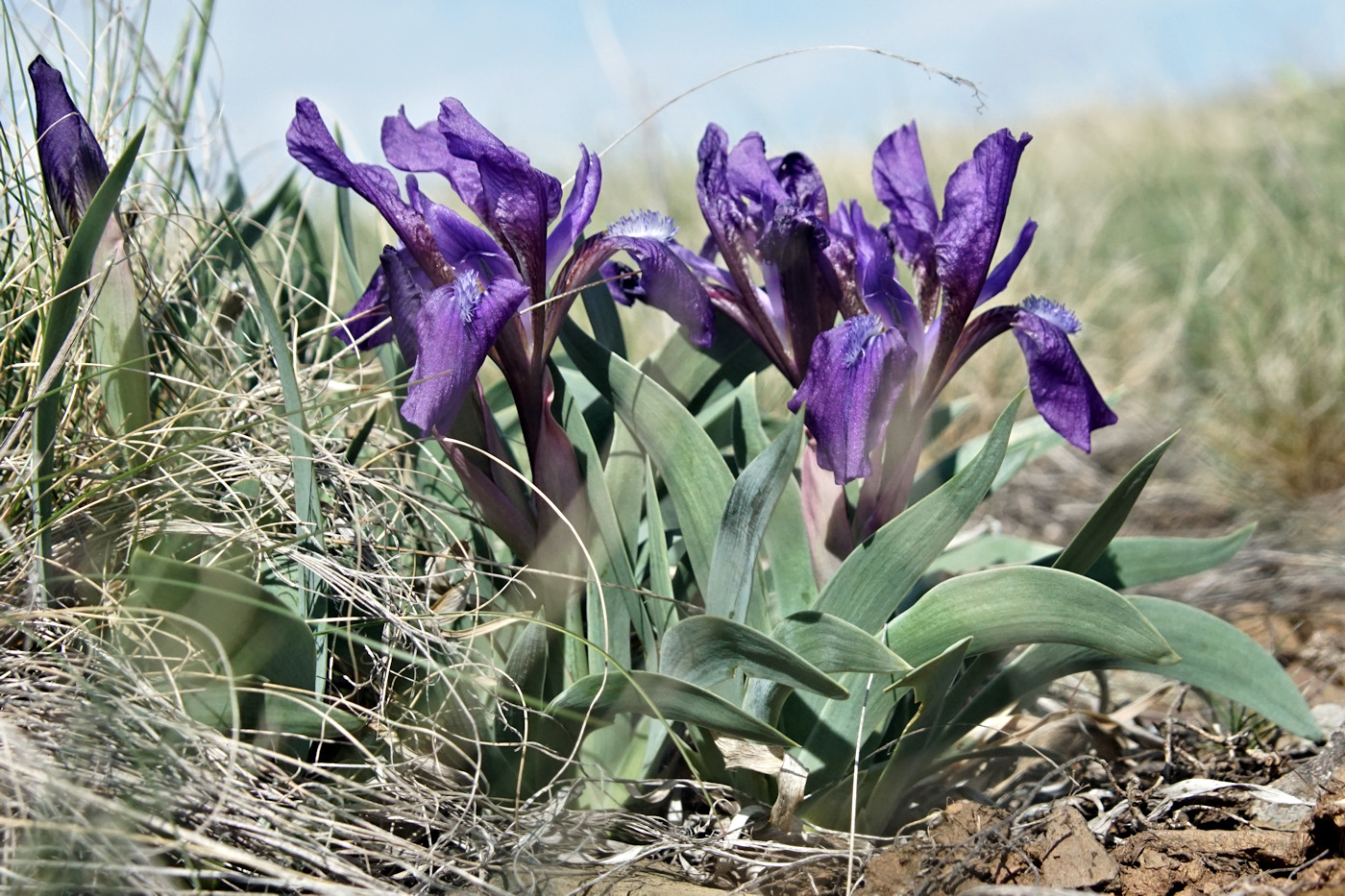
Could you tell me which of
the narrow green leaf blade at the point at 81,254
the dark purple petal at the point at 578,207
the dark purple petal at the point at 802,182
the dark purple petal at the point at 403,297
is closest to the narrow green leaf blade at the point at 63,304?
the narrow green leaf blade at the point at 81,254

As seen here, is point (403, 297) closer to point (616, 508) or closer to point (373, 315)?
point (373, 315)

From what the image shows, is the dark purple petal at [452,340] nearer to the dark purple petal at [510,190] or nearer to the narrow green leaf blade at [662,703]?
the dark purple petal at [510,190]

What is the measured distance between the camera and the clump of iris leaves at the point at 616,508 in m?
1.20

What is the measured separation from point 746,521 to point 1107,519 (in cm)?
45

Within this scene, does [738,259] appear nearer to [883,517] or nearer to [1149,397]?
[883,517]

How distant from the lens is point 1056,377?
134 cm

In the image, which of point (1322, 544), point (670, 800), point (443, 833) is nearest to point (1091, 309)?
point (1322, 544)

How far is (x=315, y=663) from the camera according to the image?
1.24 meters

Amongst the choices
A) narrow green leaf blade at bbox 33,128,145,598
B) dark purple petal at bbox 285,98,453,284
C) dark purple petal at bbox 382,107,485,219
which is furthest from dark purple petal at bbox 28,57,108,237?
dark purple petal at bbox 382,107,485,219

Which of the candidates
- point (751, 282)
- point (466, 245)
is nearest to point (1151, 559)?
point (751, 282)

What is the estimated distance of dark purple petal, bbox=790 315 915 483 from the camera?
1230 mm

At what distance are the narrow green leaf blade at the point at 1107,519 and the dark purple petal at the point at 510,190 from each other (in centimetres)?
75

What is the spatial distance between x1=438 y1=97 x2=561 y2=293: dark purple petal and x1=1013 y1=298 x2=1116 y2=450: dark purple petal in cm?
64

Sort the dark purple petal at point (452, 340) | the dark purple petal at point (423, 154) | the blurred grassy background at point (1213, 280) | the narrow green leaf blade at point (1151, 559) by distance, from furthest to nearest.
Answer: the blurred grassy background at point (1213, 280)
the narrow green leaf blade at point (1151, 559)
the dark purple petal at point (423, 154)
the dark purple petal at point (452, 340)
